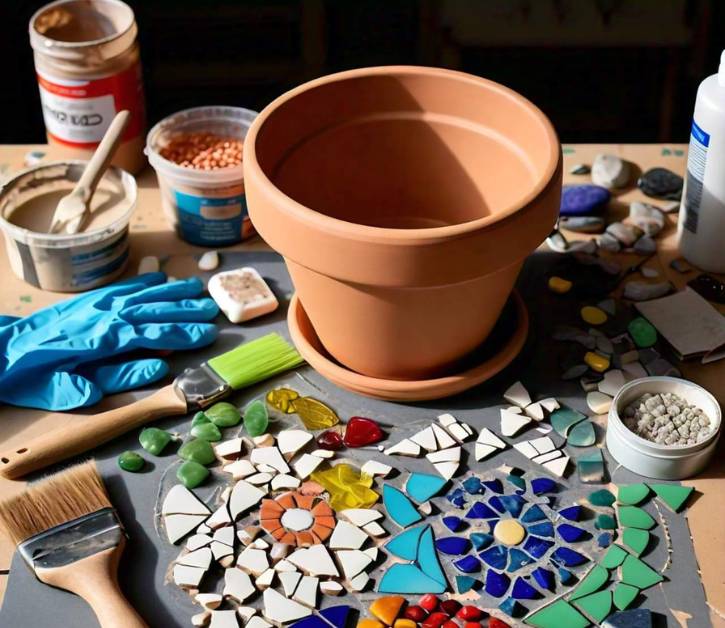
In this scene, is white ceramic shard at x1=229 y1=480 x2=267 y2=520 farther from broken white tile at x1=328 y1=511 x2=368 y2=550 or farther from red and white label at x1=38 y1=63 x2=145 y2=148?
red and white label at x1=38 y1=63 x2=145 y2=148

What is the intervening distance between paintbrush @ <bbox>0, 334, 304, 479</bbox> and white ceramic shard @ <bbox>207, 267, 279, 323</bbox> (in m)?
0.04

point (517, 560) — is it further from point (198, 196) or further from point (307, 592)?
point (198, 196)

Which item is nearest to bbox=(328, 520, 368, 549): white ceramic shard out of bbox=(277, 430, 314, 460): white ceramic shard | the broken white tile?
the broken white tile

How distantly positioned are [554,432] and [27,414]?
0.52 m

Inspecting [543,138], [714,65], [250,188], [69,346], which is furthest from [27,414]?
[714,65]

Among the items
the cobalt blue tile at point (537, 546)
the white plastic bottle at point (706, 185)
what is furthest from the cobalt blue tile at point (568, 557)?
the white plastic bottle at point (706, 185)

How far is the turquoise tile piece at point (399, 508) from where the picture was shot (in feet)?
3.25

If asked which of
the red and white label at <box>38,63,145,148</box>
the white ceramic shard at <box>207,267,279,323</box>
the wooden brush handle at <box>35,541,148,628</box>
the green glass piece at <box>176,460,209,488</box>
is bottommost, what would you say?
the green glass piece at <box>176,460,209,488</box>

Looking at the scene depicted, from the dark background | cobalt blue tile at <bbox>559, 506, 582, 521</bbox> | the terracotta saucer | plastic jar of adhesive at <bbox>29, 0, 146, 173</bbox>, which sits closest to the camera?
cobalt blue tile at <bbox>559, 506, 582, 521</bbox>

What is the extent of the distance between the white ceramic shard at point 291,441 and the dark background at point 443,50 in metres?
1.04

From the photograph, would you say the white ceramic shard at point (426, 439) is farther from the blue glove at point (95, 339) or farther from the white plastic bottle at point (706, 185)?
the white plastic bottle at point (706, 185)

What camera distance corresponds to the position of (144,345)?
1.15 metres

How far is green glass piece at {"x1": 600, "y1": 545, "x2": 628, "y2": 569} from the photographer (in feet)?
3.12

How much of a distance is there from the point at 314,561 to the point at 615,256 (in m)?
0.56
